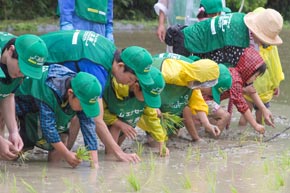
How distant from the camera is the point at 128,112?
19.8 feet

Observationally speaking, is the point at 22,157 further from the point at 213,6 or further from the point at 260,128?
the point at 213,6

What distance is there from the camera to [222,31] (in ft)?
23.7

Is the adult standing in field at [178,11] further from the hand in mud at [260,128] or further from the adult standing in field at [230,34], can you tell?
the hand in mud at [260,128]

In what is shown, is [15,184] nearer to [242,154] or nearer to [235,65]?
[242,154]

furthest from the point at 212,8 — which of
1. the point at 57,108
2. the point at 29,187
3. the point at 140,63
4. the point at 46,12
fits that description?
the point at 46,12

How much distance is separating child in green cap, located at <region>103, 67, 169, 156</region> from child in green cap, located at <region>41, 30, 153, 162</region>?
0.17 meters

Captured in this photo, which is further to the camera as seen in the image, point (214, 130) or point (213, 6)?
Result: point (213, 6)

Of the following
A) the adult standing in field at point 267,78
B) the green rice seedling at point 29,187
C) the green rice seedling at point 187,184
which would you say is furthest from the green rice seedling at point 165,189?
the adult standing in field at point 267,78

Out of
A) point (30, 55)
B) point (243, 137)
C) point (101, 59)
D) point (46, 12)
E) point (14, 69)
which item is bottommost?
point (46, 12)

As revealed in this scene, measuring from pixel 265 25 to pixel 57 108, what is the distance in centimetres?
258

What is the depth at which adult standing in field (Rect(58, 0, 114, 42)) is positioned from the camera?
680 centimetres

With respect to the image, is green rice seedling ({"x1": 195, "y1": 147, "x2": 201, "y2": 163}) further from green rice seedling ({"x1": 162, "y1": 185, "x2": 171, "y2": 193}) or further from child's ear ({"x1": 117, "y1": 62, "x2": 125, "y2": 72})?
green rice seedling ({"x1": 162, "y1": 185, "x2": 171, "y2": 193})

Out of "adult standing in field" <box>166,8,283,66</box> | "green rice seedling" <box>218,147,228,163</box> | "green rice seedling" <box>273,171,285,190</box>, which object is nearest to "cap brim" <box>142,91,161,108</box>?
"green rice seedling" <box>218,147,228,163</box>

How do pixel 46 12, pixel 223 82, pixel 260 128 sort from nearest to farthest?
pixel 223 82 → pixel 260 128 → pixel 46 12
